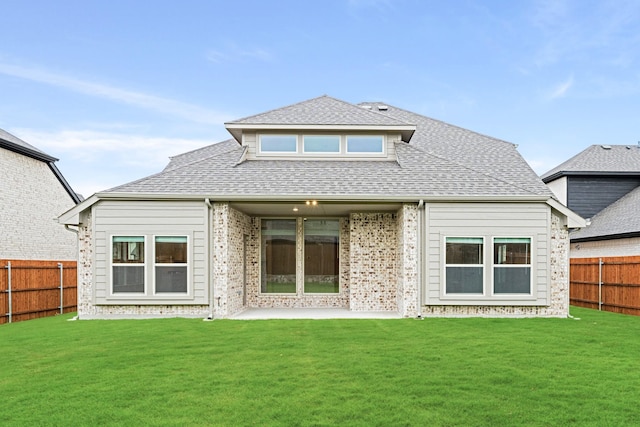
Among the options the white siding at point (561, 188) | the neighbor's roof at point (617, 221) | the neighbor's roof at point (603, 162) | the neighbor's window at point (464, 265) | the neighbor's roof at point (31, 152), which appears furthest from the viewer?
the white siding at point (561, 188)

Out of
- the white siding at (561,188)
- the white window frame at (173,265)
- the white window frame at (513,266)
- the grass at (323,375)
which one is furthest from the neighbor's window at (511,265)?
the white siding at (561,188)

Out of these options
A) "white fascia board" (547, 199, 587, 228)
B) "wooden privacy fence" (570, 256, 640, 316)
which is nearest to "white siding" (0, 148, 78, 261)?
"white fascia board" (547, 199, 587, 228)

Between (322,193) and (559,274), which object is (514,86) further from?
(322,193)

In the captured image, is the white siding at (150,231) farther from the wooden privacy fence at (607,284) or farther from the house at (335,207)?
the wooden privacy fence at (607,284)

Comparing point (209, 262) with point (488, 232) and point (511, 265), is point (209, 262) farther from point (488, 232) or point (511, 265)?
point (511, 265)

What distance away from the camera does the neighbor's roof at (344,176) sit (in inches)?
449

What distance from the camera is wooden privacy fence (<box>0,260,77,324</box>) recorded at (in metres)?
11.6

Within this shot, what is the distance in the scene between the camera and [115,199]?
37.0 feet

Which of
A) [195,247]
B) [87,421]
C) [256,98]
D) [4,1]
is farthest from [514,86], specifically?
[87,421]

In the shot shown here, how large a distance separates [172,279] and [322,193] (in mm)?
4334

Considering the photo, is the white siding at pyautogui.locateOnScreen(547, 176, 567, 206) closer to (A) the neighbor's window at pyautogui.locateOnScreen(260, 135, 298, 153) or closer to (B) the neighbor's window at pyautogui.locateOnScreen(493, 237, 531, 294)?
(B) the neighbor's window at pyautogui.locateOnScreen(493, 237, 531, 294)

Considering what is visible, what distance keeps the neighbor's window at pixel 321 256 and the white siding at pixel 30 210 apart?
Result: 8.18m

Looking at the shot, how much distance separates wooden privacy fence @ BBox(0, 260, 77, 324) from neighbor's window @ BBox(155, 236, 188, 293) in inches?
158

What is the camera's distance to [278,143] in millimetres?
13586
